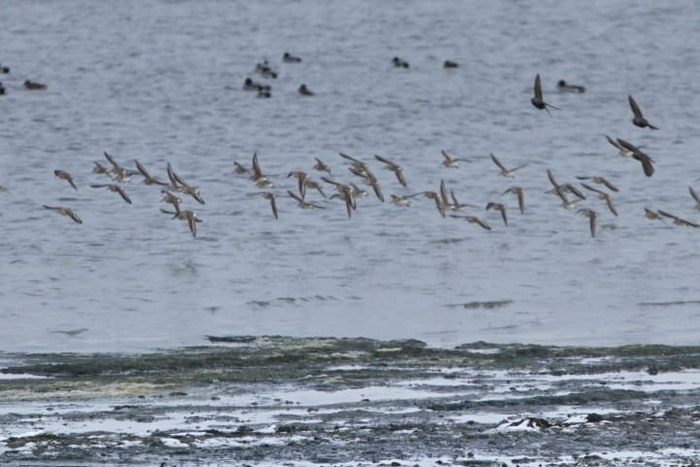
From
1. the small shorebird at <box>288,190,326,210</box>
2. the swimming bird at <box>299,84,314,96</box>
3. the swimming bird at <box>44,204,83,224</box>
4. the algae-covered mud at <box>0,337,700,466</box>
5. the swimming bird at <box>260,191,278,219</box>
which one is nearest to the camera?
the algae-covered mud at <box>0,337,700,466</box>

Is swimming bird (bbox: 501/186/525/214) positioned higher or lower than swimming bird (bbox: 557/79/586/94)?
lower

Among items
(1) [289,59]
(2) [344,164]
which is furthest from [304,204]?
(1) [289,59]

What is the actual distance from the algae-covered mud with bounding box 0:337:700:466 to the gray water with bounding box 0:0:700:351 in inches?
84.0

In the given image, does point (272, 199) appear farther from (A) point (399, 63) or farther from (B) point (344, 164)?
(A) point (399, 63)

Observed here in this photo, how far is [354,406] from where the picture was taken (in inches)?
649

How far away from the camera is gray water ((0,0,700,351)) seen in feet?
82.3

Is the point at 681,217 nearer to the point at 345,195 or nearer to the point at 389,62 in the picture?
the point at 345,195

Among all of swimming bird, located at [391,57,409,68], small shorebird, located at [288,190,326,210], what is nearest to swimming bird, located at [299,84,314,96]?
swimming bird, located at [391,57,409,68]

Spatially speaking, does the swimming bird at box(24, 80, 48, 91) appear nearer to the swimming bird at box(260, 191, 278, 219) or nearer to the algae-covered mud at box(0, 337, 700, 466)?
the swimming bird at box(260, 191, 278, 219)

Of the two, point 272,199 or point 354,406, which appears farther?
point 272,199

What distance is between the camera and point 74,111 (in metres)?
52.1

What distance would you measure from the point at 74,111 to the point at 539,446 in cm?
3916

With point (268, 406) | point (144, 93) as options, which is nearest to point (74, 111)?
point (144, 93)

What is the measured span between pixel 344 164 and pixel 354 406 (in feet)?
85.4
